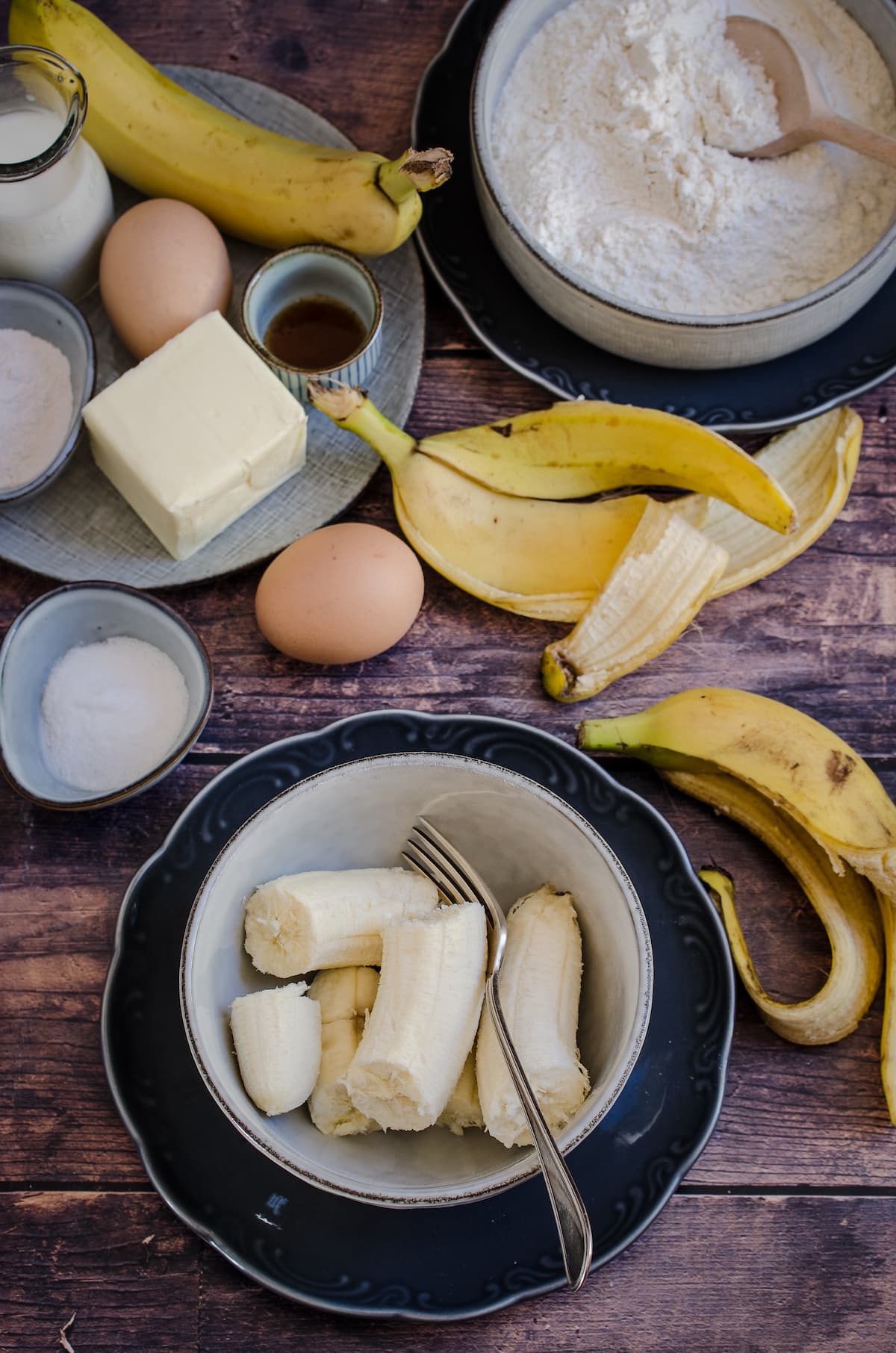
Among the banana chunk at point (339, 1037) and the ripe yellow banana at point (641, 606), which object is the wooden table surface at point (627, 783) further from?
Answer: the banana chunk at point (339, 1037)

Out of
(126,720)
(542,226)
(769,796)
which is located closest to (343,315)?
(542,226)

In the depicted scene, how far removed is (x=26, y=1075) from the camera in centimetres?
92

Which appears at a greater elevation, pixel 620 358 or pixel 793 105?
pixel 793 105

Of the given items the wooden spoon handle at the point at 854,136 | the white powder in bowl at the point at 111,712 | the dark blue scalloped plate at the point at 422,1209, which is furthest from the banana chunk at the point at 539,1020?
the wooden spoon handle at the point at 854,136

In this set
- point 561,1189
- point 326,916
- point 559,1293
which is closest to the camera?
point 561,1189

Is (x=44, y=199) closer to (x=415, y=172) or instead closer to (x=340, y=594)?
(x=415, y=172)

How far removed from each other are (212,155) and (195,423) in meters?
0.26

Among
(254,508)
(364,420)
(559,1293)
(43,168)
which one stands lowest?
(559,1293)

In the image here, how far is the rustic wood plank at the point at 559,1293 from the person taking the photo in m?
0.88

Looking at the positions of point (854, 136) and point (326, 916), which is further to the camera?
point (854, 136)

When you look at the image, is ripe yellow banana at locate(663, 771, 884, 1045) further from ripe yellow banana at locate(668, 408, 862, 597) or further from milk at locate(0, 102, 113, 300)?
milk at locate(0, 102, 113, 300)

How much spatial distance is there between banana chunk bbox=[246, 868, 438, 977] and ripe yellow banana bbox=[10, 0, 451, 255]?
0.57 metres

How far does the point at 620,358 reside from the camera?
40.7 inches

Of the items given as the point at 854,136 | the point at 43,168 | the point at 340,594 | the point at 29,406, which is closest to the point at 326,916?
the point at 340,594
